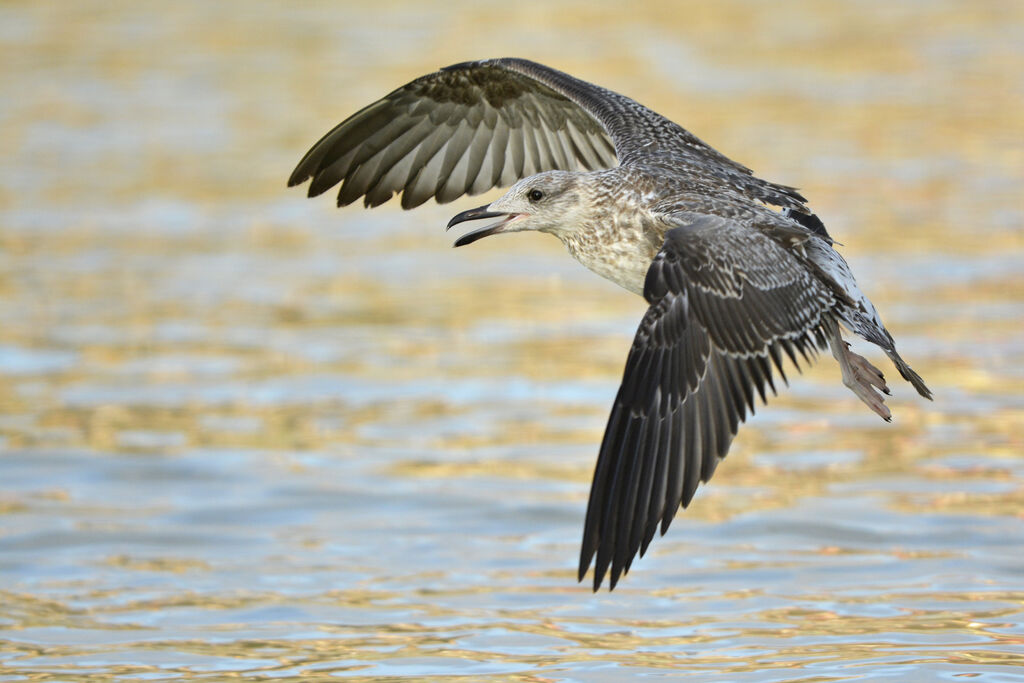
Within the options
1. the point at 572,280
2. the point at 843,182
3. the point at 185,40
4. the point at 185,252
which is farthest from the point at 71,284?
the point at 185,40

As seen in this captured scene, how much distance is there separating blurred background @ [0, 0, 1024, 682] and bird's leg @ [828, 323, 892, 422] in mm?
921

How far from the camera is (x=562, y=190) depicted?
7965mm

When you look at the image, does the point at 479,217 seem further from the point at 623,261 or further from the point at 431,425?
the point at 431,425

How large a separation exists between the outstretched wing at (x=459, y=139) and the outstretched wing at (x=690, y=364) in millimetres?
2054

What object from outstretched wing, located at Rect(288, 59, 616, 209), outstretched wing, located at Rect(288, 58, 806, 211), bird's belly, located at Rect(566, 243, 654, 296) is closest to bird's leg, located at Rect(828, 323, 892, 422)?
bird's belly, located at Rect(566, 243, 654, 296)

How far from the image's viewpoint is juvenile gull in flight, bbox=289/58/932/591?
6492 mm

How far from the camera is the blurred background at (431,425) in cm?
761

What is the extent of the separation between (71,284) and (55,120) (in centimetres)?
583

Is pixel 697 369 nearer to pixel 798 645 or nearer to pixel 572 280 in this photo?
pixel 798 645

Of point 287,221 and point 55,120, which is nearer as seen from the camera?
point 287,221

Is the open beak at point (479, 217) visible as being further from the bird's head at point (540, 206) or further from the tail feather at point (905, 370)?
the tail feather at point (905, 370)

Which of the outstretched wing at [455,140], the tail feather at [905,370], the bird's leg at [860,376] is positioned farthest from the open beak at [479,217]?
the tail feather at [905,370]

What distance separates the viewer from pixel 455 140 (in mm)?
9297

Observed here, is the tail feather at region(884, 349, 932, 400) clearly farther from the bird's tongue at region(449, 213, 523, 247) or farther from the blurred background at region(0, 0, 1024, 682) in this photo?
the bird's tongue at region(449, 213, 523, 247)
